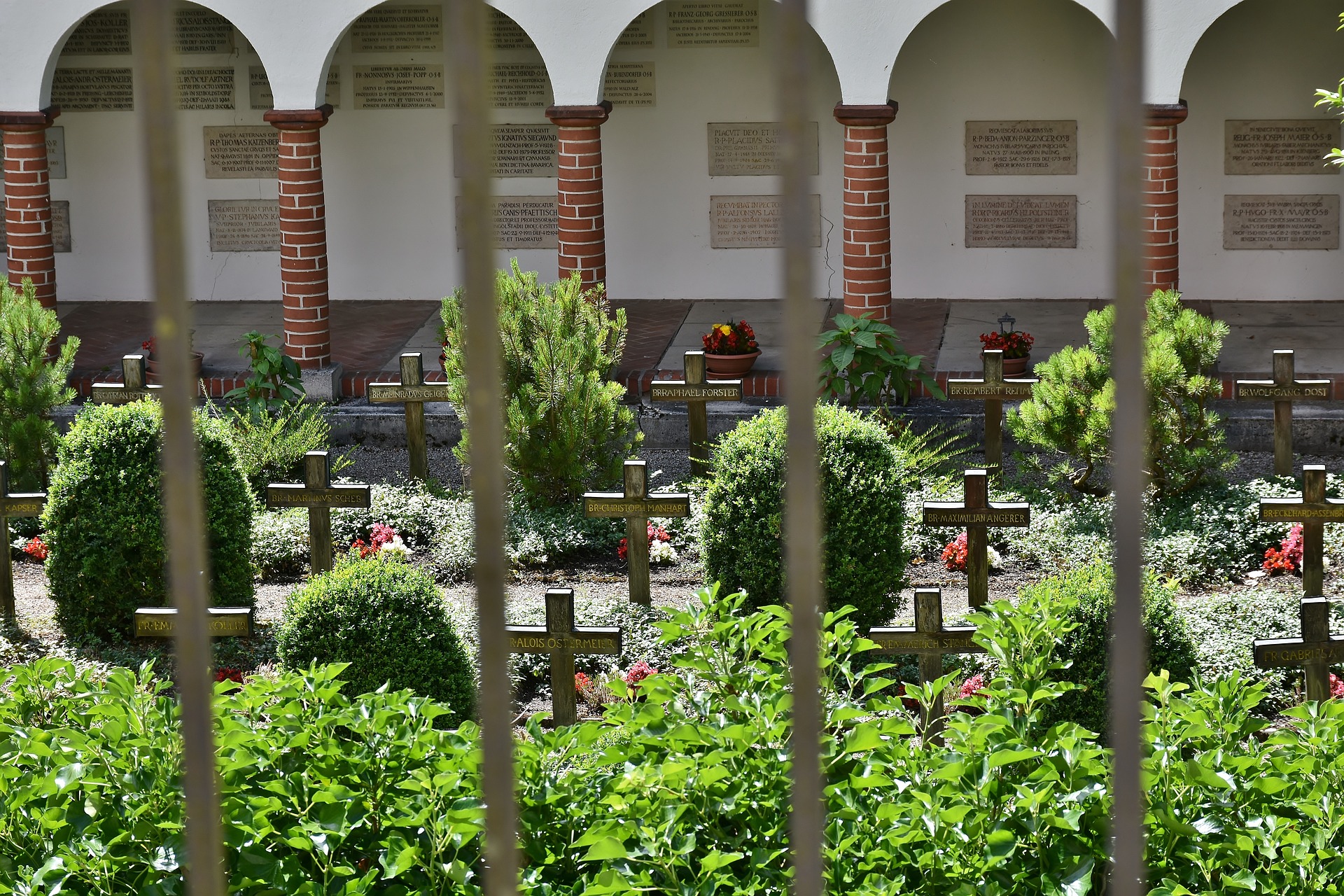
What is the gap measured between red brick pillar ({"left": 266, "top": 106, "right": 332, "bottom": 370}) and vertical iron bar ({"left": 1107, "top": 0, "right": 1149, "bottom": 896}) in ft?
35.6

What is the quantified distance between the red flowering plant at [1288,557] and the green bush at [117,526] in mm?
5300

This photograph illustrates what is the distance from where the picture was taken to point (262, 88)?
14297 millimetres

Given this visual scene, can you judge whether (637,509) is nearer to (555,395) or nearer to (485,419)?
(555,395)

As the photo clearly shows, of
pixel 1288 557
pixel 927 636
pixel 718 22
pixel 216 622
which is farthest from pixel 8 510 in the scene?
pixel 718 22

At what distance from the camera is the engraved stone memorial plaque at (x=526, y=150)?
1417cm

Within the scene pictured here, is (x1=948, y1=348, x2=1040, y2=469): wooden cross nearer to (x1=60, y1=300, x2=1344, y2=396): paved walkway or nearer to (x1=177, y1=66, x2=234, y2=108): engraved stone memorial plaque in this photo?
(x1=60, y1=300, x2=1344, y2=396): paved walkway

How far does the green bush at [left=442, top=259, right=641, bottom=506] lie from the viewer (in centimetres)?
952

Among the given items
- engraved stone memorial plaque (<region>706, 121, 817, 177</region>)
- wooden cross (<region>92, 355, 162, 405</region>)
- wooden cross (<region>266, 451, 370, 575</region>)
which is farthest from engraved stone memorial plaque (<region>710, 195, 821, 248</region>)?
wooden cross (<region>266, 451, 370, 575</region>)

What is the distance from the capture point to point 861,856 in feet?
11.0

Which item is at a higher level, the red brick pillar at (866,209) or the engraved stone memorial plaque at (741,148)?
the engraved stone memorial plaque at (741,148)

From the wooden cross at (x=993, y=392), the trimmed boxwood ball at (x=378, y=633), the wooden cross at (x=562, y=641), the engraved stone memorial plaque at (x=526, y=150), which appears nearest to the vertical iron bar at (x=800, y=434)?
the trimmed boxwood ball at (x=378, y=633)

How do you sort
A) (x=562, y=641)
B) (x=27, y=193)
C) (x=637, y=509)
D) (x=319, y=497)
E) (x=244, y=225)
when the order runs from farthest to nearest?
(x=244, y=225)
(x=27, y=193)
(x=319, y=497)
(x=637, y=509)
(x=562, y=641)

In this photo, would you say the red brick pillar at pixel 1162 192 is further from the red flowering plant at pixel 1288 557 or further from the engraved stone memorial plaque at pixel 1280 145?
the red flowering plant at pixel 1288 557

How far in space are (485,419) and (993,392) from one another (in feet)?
29.4
